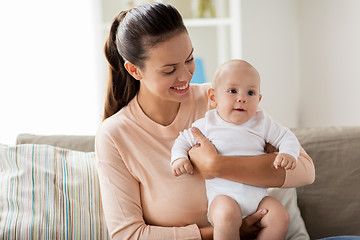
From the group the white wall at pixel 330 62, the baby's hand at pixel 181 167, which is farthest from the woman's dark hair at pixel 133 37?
the white wall at pixel 330 62

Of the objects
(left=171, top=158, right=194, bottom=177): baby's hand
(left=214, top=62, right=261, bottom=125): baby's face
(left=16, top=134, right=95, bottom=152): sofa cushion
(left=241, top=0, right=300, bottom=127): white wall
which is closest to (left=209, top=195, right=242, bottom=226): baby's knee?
(left=171, top=158, right=194, bottom=177): baby's hand

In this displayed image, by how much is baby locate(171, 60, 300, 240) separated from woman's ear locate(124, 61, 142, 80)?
249mm

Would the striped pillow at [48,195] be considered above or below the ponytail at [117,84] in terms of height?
below

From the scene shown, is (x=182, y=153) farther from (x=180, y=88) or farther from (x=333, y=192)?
(x=333, y=192)

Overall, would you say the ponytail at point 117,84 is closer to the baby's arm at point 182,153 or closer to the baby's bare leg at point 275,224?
the baby's arm at point 182,153

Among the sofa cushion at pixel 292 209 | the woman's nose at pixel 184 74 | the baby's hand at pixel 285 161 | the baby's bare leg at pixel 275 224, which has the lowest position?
the sofa cushion at pixel 292 209

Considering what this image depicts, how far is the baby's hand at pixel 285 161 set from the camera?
138cm

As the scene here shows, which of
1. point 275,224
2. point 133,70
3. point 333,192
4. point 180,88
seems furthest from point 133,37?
point 333,192

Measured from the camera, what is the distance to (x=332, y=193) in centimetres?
189

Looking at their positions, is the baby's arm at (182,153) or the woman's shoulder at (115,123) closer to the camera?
the baby's arm at (182,153)

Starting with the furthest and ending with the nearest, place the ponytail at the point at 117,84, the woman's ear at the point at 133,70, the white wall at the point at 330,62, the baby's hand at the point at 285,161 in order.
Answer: the white wall at the point at 330,62 → the ponytail at the point at 117,84 → the woman's ear at the point at 133,70 → the baby's hand at the point at 285,161

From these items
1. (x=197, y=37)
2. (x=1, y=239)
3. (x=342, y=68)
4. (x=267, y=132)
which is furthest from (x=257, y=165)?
(x=197, y=37)

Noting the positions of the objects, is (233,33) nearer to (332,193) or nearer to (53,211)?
(332,193)

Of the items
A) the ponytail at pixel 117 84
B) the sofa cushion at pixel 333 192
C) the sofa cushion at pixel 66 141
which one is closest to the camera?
the ponytail at pixel 117 84
